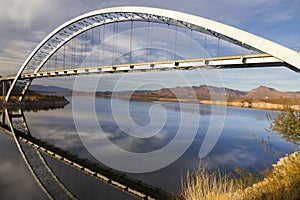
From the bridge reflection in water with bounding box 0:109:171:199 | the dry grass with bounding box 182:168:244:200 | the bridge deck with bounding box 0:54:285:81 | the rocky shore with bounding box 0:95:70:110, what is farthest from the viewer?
the rocky shore with bounding box 0:95:70:110

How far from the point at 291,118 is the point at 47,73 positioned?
2775 centimetres

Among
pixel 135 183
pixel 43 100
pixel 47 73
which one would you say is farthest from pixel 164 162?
pixel 43 100

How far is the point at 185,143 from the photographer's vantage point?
15203mm

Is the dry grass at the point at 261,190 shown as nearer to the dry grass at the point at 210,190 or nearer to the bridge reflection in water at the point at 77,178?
the dry grass at the point at 210,190

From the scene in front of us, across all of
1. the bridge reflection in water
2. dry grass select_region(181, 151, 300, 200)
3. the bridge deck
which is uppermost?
the bridge deck

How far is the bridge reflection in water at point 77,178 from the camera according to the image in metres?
7.32

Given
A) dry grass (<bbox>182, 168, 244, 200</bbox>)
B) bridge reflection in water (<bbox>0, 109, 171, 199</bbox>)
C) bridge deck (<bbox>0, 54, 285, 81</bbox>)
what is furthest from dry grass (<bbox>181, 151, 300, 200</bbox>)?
bridge deck (<bbox>0, 54, 285, 81</bbox>)

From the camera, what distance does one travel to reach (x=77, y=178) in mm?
8688

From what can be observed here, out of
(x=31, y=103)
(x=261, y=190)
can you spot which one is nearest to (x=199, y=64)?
(x=261, y=190)

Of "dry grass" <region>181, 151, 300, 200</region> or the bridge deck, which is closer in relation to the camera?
"dry grass" <region>181, 151, 300, 200</region>

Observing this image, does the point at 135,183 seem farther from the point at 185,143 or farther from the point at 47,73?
the point at 47,73

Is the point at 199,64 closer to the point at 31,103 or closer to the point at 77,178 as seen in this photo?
the point at 77,178

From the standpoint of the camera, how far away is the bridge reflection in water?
7316mm

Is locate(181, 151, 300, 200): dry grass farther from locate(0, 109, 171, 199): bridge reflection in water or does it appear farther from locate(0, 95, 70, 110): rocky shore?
locate(0, 95, 70, 110): rocky shore
